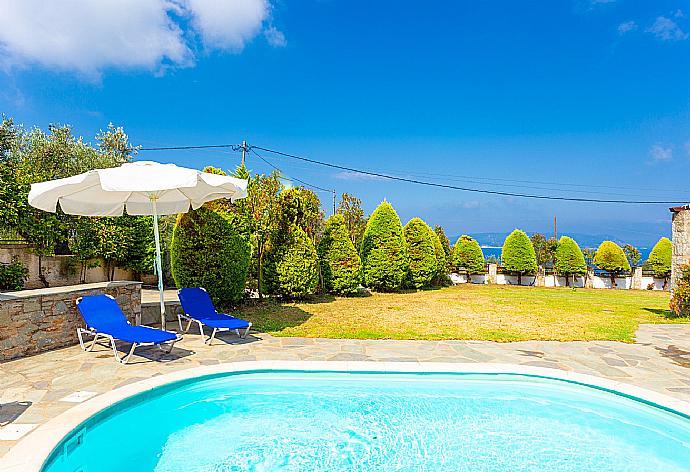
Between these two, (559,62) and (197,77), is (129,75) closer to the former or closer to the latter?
(197,77)

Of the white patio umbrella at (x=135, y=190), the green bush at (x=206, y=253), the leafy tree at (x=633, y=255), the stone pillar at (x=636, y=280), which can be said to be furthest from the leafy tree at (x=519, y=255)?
the white patio umbrella at (x=135, y=190)

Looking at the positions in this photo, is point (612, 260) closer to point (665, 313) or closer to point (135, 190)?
point (665, 313)

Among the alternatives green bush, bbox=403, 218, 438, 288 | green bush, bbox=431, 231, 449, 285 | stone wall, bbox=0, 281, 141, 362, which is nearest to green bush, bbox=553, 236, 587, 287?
green bush, bbox=431, 231, 449, 285

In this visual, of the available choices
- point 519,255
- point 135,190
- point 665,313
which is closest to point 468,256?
point 519,255

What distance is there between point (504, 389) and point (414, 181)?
23.3m

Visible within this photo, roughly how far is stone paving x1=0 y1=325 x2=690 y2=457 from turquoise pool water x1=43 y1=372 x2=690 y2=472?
52cm

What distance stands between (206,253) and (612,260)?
22761 millimetres

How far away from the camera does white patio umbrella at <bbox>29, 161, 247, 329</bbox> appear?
20.7 feet

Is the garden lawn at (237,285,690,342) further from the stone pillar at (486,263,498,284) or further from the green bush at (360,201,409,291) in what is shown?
the stone pillar at (486,263,498,284)

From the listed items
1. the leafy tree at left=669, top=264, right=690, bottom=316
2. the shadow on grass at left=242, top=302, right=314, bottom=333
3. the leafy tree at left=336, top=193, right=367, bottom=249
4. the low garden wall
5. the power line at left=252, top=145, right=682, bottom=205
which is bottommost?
the low garden wall

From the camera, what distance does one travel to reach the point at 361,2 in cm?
1755

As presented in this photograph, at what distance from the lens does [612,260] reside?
2395 cm

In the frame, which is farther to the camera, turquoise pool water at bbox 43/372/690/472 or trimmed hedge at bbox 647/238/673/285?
trimmed hedge at bbox 647/238/673/285

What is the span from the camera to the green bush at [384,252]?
1653cm
